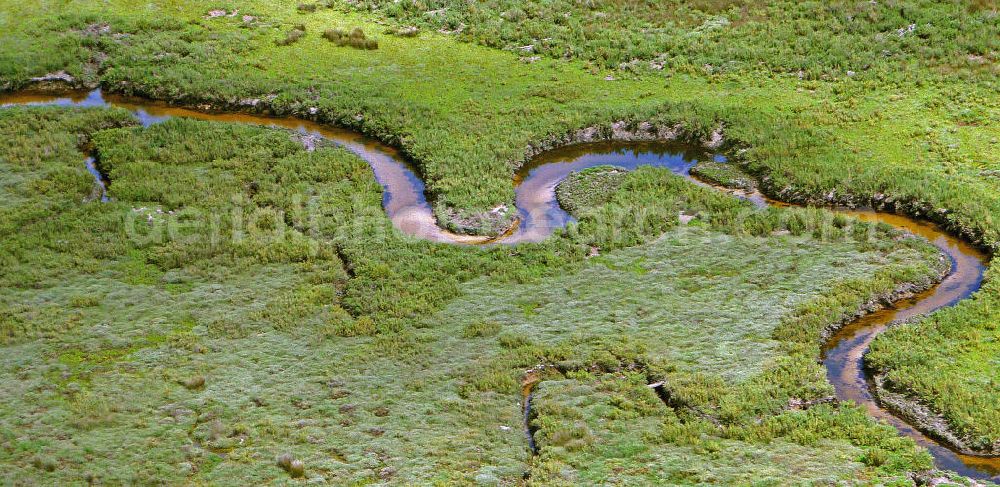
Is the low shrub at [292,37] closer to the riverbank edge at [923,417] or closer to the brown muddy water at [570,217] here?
the brown muddy water at [570,217]

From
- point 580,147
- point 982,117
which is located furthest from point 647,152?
point 982,117

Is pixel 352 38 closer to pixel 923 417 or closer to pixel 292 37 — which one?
pixel 292 37

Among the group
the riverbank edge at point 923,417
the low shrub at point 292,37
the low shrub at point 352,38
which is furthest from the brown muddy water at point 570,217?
the low shrub at point 352,38

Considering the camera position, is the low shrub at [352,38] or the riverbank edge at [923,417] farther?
the low shrub at [352,38]

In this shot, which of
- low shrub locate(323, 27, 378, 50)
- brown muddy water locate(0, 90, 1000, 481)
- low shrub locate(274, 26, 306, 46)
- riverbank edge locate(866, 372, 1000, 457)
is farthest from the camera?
low shrub locate(274, 26, 306, 46)

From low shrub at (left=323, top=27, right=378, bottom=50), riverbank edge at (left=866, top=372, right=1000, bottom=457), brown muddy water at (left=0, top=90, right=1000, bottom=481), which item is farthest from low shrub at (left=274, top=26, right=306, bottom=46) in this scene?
riverbank edge at (left=866, top=372, right=1000, bottom=457)

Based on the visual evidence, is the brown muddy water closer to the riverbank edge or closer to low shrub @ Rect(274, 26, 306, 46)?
the riverbank edge

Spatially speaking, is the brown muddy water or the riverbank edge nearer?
the riverbank edge

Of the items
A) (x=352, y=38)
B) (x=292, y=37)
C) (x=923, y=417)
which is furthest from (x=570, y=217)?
(x=292, y=37)
